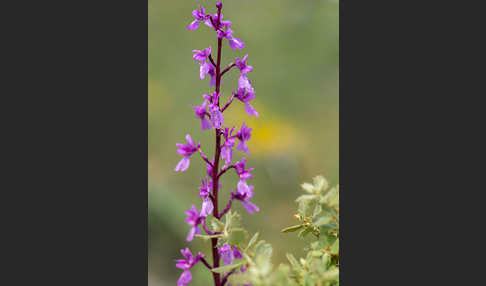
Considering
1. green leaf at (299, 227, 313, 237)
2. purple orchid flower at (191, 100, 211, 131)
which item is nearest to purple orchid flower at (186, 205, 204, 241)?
purple orchid flower at (191, 100, 211, 131)

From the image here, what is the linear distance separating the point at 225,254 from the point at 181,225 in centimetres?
133

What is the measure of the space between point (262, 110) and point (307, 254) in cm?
175

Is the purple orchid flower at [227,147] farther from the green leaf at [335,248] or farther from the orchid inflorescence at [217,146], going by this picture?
the green leaf at [335,248]

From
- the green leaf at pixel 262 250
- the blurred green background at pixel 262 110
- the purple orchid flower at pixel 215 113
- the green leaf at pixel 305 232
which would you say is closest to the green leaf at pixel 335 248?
the green leaf at pixel 305 232

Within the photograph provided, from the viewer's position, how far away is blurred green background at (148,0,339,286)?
2.86m

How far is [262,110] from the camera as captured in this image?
11.6 feet

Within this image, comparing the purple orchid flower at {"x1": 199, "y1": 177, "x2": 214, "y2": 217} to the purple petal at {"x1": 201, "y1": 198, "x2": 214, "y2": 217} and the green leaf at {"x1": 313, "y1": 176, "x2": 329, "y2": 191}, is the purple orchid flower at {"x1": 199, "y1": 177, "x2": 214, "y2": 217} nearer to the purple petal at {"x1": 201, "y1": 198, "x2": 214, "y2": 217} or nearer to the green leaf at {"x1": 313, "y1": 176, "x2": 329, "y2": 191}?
the purple petal at {"x1": 201, "y1": 198, "x2": 214, "y2": 217}

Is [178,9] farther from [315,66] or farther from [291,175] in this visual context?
[291,175]

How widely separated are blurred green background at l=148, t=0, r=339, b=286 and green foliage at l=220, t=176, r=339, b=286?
80cm

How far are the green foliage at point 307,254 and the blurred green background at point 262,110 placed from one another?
0.80 metres

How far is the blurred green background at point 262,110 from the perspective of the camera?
112 inches

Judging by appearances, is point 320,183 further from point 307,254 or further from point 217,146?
point 217,146

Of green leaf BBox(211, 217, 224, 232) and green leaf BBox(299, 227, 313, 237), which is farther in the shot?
green leaf BBox(299, 227, 313, 237)

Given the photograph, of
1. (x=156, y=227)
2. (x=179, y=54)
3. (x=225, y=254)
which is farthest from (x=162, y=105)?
(x=225, y=254)
